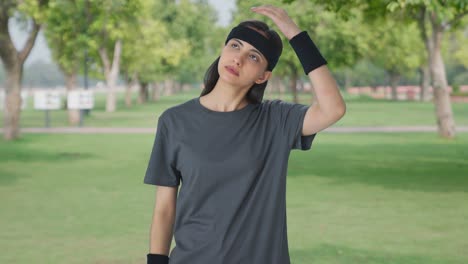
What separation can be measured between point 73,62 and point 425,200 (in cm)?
2655

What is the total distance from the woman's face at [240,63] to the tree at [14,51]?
22.2 metres

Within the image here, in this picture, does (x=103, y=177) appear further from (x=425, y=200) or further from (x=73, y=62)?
(x=73, y=62)

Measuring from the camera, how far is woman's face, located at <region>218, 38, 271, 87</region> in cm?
336

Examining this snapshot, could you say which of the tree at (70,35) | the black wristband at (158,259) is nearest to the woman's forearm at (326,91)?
the black wristband at (158,259)

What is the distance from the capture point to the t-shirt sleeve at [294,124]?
340cm

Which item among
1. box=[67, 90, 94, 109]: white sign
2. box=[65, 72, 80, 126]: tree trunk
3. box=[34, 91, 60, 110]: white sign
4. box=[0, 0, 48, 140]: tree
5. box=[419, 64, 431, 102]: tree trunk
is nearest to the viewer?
box=[0, 0, 48, 140]: tree

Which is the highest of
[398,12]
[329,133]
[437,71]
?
[398,12]

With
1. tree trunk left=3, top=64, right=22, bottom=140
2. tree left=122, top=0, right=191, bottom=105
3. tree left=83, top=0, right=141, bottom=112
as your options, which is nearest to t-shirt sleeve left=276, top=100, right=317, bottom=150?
tree trunk left=3, top=64, right=22, bottom=140

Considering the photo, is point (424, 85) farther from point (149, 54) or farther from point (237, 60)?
point (237, 60)

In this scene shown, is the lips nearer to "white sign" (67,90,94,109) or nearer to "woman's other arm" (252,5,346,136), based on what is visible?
"woman's other arm" (252,5,346,136)

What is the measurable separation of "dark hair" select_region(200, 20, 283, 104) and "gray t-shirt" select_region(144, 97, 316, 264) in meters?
0.10

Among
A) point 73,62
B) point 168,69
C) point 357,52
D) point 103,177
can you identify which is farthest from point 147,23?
point 103,177

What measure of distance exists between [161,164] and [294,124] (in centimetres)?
54

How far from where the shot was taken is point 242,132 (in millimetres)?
3305
